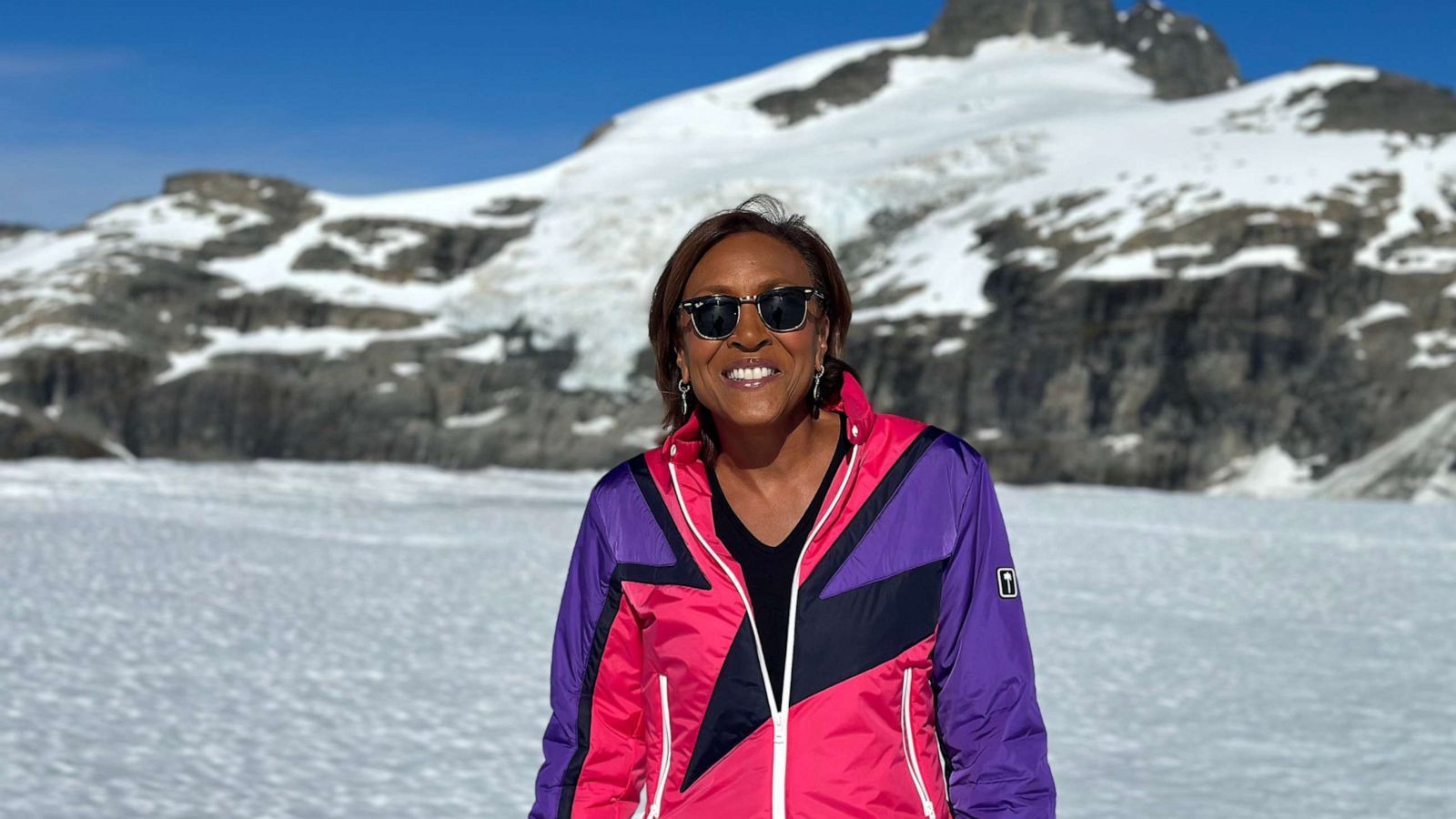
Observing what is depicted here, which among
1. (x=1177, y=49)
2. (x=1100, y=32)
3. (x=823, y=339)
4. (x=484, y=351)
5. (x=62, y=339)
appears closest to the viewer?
(x=823, y=339)

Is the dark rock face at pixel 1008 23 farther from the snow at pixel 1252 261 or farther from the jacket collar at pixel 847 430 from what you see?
the jacket collar at pixel 847 430

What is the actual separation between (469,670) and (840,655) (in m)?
7.22

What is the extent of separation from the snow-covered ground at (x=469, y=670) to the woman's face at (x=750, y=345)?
408 cm

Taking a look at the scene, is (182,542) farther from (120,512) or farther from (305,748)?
(305,748)

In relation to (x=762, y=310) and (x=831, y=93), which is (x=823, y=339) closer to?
(x=762, y=310)

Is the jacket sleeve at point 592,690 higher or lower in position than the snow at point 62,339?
lower

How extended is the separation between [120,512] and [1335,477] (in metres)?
26.8

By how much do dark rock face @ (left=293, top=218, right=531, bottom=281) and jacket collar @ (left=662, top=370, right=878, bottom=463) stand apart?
49.6 meters

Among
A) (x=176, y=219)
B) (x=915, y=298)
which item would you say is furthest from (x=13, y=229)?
(x=915, y=298)

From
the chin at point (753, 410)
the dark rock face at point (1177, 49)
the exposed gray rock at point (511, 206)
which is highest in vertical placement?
the dark rock face at point (1177, 49)

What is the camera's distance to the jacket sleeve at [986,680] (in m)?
1.99

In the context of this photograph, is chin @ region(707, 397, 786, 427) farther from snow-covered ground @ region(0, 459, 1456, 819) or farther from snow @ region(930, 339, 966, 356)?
snow @ region(930, 339, 966, 356)

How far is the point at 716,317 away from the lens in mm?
2104

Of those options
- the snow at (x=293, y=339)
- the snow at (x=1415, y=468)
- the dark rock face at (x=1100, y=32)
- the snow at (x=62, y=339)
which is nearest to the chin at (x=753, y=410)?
the snow at (x=1415, y=468)
